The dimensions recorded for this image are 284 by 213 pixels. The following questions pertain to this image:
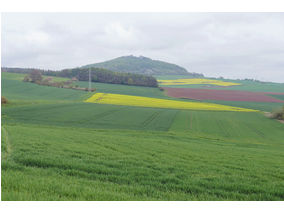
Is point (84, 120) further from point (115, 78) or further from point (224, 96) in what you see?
point (115, 78)

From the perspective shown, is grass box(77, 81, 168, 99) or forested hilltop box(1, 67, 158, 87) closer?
grass box(77, 81, 168, 99)

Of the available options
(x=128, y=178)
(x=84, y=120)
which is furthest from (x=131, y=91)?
(x=128, y=178)

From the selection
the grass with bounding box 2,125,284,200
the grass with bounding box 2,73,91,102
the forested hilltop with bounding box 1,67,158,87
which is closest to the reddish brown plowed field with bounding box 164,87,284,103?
the forested hilltop with bounding box 1,67,158,87

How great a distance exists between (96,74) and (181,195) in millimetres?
106904

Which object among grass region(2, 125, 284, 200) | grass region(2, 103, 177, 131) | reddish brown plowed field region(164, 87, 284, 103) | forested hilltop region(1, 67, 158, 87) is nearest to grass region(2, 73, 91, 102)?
forested hilltop region(1, 67, 158, 87)

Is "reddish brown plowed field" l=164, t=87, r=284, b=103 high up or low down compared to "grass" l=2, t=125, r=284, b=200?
up

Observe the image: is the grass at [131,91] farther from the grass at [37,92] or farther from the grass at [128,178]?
the grass at [128,178]

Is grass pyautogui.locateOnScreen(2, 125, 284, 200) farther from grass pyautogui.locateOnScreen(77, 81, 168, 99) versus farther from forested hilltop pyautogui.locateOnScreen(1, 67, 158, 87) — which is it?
forested hilltop pyautogui.locateOnScreen(1, 67, 158, 87)

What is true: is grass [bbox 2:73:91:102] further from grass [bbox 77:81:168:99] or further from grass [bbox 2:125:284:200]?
grass [bbox 2:125:284:200]

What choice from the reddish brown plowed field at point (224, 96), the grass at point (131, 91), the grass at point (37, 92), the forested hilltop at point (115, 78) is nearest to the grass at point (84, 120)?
the grass at point (37, 92)

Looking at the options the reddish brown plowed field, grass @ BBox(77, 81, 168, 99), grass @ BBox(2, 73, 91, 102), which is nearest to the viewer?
grass @ BBox(2, 73, 91, 102)

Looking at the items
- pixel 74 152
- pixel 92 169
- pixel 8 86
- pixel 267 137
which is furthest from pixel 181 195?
pixel 8 86

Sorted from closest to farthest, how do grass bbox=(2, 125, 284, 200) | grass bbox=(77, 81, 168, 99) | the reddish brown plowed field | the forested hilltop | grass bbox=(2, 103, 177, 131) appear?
1. grass bbox=(2, 125, 284, 200)
2. grass bbox=(2, 103, 177, 131)
3. the reddish brown plowed field
4. grass bbox=(77, 81, 168, 99)
5. the forested hilltop

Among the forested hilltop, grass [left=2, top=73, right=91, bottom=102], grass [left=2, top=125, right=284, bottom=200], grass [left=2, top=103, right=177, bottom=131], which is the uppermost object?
the forested hilltop
